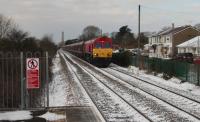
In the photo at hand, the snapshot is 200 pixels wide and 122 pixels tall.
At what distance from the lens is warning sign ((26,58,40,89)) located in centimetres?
1301

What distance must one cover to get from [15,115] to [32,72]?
154cm

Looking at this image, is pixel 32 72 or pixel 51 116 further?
pixel 32 72

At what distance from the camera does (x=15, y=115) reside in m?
12.2

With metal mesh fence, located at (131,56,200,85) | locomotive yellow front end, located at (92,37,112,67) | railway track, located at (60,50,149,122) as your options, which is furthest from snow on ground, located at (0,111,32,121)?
locomotive yellow front end, located at (92,37,112,67)

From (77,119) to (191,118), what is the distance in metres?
3.56

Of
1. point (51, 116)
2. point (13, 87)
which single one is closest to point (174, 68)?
point (13, 87)

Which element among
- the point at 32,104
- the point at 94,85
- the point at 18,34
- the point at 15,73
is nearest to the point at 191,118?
the point at 32,104

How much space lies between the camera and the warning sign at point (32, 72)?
13.0m

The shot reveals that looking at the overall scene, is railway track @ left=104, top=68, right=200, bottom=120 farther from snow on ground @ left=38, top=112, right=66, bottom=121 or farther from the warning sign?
the warning sign

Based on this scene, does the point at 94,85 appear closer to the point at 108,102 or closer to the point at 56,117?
the point at 108,102

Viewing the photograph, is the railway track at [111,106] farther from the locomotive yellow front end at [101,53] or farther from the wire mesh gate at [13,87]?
the locomotive yellow front end at [101,53]

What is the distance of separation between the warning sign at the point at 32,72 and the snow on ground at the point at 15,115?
0.93 meters

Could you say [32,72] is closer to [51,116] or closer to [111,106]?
[51,116]

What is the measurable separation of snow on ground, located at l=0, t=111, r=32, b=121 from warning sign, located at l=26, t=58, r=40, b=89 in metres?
0.93
